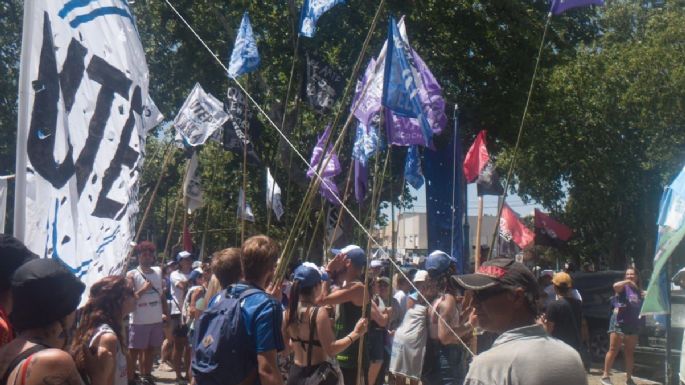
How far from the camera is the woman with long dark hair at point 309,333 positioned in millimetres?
5652

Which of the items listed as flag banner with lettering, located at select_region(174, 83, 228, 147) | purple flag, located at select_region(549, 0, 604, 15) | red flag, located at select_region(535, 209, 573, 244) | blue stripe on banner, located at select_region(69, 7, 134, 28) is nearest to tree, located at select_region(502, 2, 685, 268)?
red flag, located at select_region(535, 209, 573, 244)

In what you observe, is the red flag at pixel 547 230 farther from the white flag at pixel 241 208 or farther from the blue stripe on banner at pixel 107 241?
the blue stripe on banner at pixel 107 241

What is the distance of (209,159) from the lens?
31.5 metres

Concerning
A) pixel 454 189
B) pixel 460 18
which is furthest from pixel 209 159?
pixel 454 189

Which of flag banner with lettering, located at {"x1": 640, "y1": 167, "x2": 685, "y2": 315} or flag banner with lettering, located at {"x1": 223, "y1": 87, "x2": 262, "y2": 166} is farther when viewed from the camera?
flag banner with lettering, located at {"x1": 223, "y1": 87, "x2": 262, "y2": 166}

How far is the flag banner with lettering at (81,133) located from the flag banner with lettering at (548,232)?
15.2 m

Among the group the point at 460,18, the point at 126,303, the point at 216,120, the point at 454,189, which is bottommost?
the point at 126,303

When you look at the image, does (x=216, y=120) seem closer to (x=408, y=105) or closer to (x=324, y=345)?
(x=408, y=105)

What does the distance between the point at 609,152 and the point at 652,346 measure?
1758 centimetres

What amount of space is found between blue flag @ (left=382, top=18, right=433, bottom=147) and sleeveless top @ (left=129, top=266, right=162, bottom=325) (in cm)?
394

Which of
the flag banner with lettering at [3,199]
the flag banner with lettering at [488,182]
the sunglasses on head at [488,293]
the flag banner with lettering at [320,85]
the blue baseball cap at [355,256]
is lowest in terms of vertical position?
the blue baseball cap at [355,256]

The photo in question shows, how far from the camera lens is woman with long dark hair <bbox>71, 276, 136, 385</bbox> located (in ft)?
13.7

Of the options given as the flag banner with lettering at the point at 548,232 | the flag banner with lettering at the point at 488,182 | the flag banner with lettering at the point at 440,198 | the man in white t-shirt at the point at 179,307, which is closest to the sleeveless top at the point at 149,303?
the man in white t-shirt at the point at 179,307

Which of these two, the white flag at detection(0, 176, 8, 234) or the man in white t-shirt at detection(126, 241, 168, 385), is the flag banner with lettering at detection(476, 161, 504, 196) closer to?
the man in white t-shirt at detection(126, 241, 168, 385)
